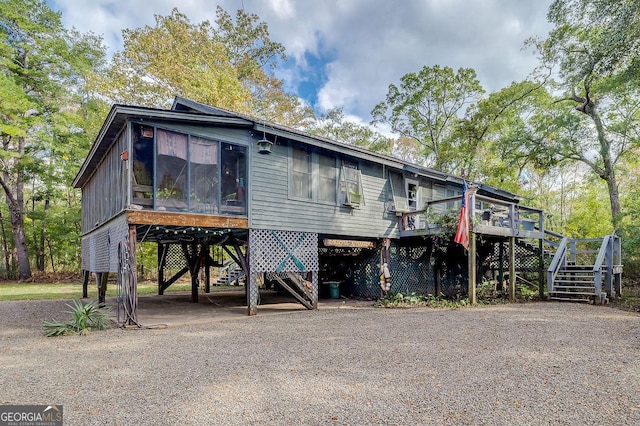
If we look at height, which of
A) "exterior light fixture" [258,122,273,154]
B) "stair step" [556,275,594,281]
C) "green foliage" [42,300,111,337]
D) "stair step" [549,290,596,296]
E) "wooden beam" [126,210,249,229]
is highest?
"exterior light fixture" [258,122,273,154]

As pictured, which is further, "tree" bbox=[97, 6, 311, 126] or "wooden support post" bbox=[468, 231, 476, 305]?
"tree" bbox=[97, 6, 311, 126]

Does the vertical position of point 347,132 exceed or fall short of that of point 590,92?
it exceeds it

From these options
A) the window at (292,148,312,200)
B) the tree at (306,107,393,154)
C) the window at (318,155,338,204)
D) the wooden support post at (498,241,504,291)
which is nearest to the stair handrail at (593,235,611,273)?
the wooden support post at (498,241,504,291)

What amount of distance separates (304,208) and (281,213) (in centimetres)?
88

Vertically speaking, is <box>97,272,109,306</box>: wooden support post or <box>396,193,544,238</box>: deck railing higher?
<box>396,193,544,238</box>: deck railing

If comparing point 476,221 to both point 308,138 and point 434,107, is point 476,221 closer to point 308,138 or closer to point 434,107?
point 308,138

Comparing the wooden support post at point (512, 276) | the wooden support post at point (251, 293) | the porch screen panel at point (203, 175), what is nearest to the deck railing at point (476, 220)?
the wooden support post at point (512, 276)

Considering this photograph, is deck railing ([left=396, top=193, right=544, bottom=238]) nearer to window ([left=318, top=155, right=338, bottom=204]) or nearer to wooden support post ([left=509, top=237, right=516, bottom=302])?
wooden support post ([left=509, top=237, right=516, bottom=302])

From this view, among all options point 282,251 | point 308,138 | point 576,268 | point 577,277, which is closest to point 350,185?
point 308,138

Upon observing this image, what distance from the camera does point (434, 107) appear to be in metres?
26.4

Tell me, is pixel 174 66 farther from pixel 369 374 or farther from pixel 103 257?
pixel 369 374

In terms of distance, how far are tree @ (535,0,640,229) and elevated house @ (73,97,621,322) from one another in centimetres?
610

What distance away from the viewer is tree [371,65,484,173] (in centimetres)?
2495

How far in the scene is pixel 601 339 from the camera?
21.1ft
